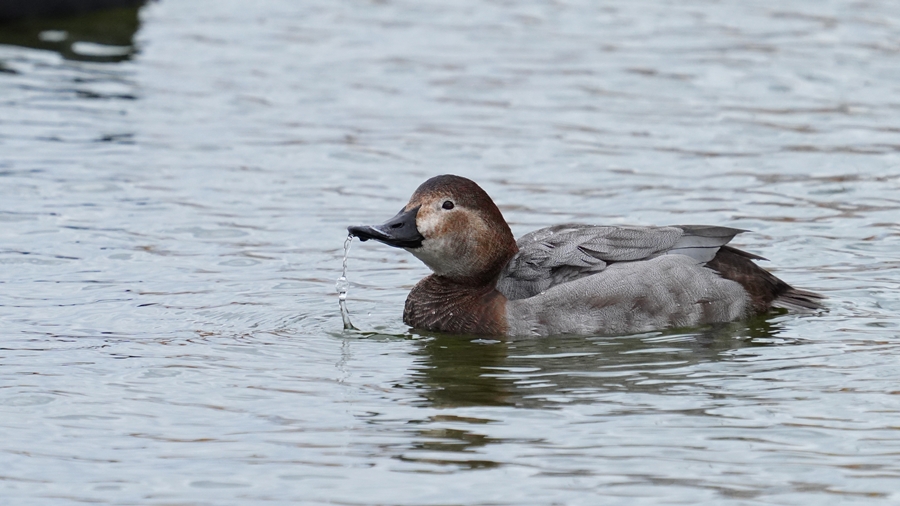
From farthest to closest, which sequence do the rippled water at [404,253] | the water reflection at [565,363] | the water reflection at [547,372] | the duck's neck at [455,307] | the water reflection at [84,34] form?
the water reflection at [84,34]
the duck's neck at [455,307]
the water reflection at [565,363]
the water reflection at [547,372]
the rippled water at [404,253]

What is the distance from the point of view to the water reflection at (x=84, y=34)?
15.8 metres

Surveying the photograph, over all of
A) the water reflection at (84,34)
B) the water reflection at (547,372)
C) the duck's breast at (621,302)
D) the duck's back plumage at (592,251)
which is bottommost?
the water reflection at (547,372)

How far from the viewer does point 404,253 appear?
383 inches

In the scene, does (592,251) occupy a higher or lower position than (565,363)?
higher

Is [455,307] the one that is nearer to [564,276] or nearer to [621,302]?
[564,276]

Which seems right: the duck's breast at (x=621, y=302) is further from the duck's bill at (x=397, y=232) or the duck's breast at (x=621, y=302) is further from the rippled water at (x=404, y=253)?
the duck's bill at (x=397, y=232)

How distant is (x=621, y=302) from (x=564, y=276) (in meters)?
0.34

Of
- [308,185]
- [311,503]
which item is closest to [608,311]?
[311,503]

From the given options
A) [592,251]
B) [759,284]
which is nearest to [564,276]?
[592,251]

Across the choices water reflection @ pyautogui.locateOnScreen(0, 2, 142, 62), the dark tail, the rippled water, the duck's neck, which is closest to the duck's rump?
the dark tail

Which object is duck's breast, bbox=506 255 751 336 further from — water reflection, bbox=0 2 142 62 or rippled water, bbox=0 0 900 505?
water reflection, bbox=0 2 142 62

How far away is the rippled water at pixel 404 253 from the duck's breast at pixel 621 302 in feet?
0.45

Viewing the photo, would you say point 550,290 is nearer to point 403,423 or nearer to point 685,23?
point 403,423

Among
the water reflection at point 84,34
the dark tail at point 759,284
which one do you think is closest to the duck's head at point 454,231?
the dark tail at point 759,284
